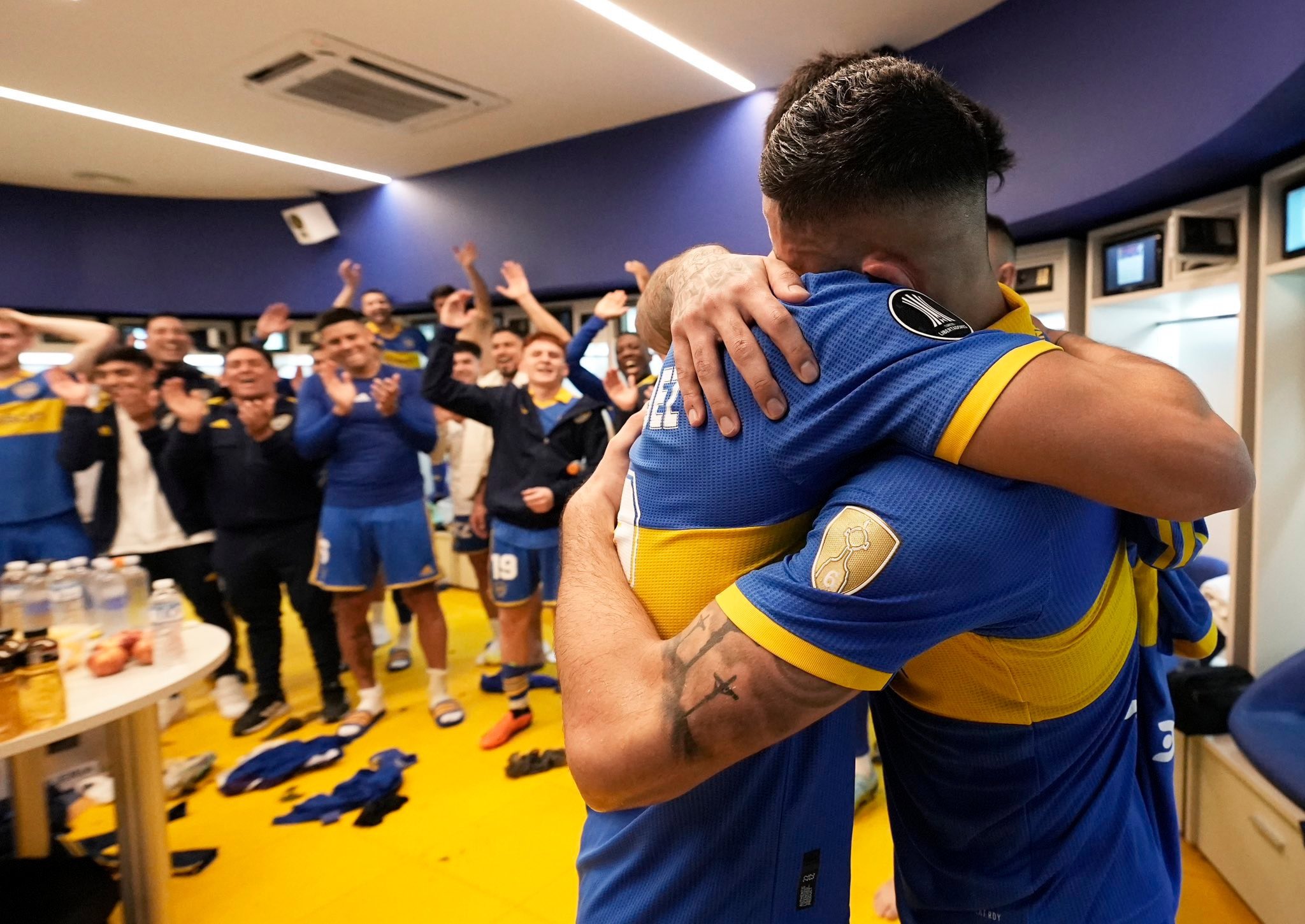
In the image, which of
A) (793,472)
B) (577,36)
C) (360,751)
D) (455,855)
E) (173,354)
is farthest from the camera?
(173,354)

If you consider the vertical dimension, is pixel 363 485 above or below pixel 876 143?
below

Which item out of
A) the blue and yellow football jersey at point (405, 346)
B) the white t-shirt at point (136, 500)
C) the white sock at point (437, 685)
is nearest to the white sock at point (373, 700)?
the white sock at point (437, 685)

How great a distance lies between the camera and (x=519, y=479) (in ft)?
11.8

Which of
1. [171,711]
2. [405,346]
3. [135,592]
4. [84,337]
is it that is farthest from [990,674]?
[405,346]

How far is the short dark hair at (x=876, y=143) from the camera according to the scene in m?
0.69

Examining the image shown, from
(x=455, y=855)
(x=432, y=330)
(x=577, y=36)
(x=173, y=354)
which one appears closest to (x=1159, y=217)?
(x=577, y=36)

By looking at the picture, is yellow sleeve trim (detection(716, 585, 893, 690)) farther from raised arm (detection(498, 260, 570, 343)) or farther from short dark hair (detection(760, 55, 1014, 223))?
raised arm (detection(498, 260, 570, 343))

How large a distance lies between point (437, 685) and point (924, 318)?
3639 millimetres

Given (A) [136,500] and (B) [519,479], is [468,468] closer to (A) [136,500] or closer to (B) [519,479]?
(B) [519,479]

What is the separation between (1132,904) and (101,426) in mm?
4223

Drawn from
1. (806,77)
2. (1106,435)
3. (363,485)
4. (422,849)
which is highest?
(806,77)

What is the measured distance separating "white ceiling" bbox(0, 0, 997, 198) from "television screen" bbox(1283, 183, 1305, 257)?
60.1 inches

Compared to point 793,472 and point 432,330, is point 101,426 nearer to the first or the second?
point 432,330

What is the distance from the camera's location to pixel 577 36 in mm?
3900
